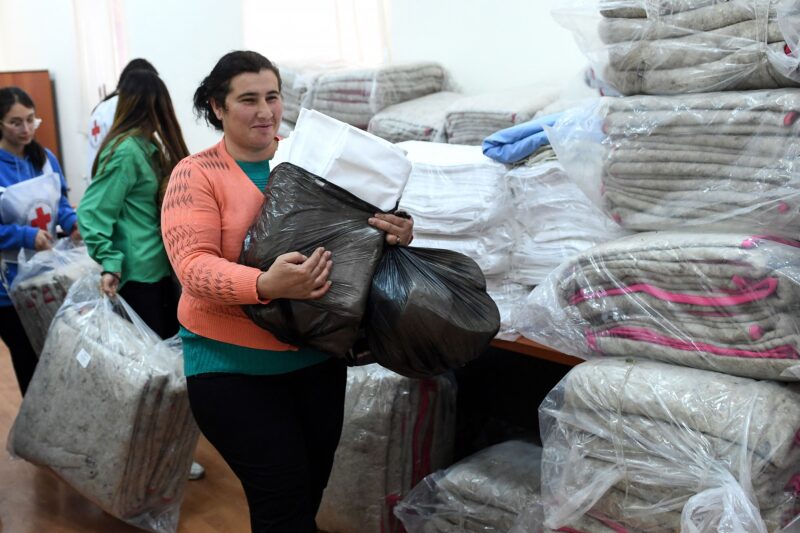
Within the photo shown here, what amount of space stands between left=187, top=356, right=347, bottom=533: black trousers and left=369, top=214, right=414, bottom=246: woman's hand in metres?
0.28

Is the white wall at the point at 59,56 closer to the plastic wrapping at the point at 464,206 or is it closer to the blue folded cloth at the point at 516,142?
the plastic wrapping at the point at 464,206

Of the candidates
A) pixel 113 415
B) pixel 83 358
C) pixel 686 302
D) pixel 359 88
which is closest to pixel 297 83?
pixel 359 88

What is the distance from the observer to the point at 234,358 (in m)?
1.51

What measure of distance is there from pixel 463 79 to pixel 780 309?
63.5 inches

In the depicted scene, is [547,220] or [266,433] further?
[547,220]

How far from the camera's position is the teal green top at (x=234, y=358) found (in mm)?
1507

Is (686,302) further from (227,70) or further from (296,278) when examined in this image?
(227,70)

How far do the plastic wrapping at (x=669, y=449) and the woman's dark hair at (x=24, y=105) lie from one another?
1.93 m

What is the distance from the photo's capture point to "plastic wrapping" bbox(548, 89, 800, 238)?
1.45 m

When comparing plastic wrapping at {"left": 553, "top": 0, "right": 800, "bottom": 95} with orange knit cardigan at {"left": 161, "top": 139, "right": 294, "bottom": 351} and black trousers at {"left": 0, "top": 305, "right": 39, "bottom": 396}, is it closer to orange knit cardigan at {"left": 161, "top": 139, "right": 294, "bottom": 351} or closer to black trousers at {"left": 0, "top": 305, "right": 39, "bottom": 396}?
orange knit cardigan at {"left": 161, "top": 139, "right": 294, "bottom": 351}

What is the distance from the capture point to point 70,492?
262 cm

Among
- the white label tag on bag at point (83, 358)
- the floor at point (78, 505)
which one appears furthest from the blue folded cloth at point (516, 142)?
the floor at point (78, 505)

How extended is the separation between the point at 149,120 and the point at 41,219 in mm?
591

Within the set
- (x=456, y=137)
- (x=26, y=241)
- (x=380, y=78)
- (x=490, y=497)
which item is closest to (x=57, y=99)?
(x=26, y=241)
